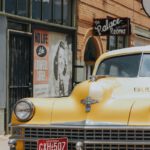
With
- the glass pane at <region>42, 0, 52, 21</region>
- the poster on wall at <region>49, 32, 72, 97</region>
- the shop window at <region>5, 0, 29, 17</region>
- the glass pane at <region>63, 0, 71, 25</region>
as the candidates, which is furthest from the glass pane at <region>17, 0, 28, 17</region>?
the glass pane at <region>63, 0, 71, 25</region>

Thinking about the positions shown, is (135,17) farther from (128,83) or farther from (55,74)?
(128,83)

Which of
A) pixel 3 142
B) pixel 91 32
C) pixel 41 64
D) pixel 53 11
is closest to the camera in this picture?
pixel 3 142

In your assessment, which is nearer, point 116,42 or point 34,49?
point 34,49

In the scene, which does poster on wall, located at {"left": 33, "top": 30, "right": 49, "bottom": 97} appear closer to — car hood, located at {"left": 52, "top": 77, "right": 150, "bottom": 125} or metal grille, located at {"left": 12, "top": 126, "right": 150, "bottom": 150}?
car hood, located at {"left": 52, "top": 77, "right": 150, "bottom": 125}

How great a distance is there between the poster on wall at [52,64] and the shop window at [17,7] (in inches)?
29.6

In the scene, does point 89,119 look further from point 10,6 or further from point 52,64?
point 52,64

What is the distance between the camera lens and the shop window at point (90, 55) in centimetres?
1916

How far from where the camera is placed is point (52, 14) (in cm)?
1656

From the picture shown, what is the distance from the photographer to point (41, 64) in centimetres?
1576

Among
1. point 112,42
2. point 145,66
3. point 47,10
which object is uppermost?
point 47,10

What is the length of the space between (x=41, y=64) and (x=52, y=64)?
2.35 feet

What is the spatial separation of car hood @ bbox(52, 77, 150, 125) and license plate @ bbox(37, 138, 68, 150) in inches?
8.1

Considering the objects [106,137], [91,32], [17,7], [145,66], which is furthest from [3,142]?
[91,32]

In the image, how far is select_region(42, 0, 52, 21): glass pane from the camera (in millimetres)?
16016
